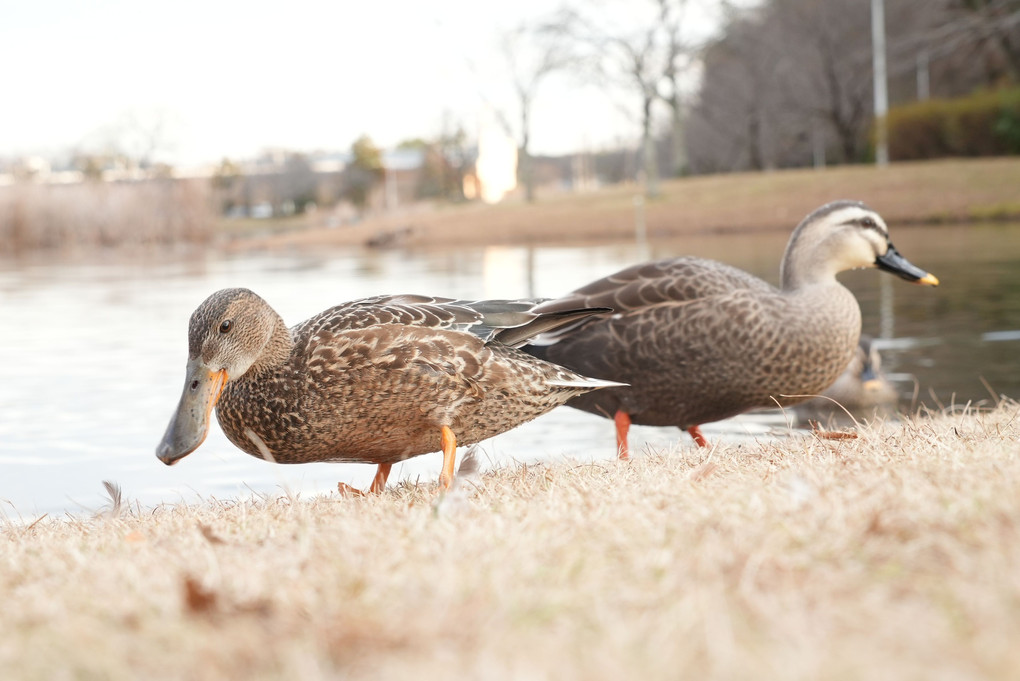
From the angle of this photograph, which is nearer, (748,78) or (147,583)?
(147,583)

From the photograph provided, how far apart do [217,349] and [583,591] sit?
73.6 inches

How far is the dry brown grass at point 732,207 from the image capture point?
81.2 feet

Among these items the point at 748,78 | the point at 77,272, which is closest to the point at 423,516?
the point at 77,272

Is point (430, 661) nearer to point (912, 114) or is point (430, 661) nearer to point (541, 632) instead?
point (541, 632)

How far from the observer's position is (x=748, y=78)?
4941 centimetres

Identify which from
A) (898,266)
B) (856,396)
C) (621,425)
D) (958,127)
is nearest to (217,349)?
(621,425)

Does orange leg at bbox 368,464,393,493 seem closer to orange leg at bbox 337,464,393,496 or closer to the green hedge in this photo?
orange leg at bbox 337,464,393,496

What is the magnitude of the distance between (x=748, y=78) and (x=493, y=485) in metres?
49.3

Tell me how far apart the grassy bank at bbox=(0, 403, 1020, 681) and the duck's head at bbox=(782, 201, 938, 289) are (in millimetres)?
2107

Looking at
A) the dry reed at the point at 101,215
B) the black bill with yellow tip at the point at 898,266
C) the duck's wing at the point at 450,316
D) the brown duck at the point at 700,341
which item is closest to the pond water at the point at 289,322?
the brown duck at the point at 700,341

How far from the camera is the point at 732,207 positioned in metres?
29.4

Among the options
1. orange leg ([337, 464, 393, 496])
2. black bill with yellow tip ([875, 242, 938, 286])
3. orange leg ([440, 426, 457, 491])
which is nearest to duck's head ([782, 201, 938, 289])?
black bill with yellow tip ([875, 242, 938, 286])

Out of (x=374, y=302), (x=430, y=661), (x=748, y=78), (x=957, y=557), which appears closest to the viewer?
(x=430, y=661)

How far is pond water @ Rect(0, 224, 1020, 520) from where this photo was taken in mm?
4984
